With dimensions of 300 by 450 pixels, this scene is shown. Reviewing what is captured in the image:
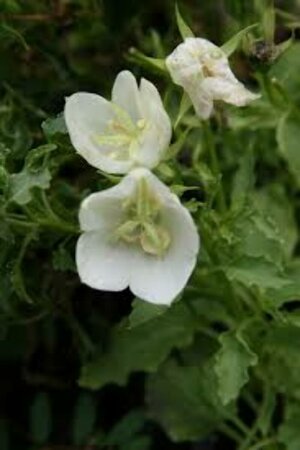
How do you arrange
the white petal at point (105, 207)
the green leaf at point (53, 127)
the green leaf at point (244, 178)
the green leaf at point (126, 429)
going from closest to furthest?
the white petal at point (105, 207)
the green leaf at point (53, 127)
the green leaf at point (244, 178)
the green leaf at point (126, 429)

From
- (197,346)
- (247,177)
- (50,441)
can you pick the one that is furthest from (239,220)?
(50,441)

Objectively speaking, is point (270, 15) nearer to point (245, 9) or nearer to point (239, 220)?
point (245, 9)

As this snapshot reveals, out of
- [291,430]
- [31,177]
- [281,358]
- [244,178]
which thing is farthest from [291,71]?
[31,177]

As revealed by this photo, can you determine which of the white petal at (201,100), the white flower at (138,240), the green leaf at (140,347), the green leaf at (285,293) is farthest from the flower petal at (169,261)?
the green leaf at (140,347)

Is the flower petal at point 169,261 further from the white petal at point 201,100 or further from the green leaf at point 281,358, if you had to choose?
the green leaf at point 281,358

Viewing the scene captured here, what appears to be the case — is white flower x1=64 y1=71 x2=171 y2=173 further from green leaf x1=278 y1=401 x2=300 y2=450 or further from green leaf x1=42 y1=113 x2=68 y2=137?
green leaf x1=278 y1=401 x2=300 y2=450

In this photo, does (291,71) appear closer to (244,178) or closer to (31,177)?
(244,178)
